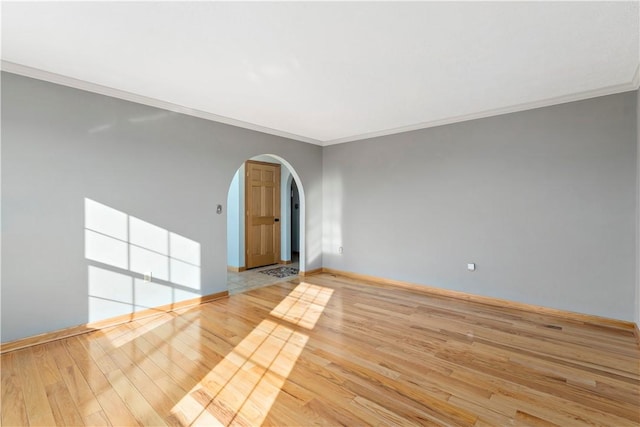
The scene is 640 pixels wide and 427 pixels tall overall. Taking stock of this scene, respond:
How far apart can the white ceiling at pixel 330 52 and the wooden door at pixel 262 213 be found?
2.41 meters

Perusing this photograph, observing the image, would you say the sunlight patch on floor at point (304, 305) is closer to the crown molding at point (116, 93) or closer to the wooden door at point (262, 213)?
the wooden door at point (262, 213)

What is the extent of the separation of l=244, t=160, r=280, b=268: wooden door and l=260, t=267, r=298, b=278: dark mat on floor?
15.9 inches

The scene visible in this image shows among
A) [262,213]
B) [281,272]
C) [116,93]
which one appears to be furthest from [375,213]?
[116,93]

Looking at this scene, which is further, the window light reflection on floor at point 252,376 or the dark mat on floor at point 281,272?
the dark mat on floor at point 281,272

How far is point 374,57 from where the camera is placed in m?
2.53

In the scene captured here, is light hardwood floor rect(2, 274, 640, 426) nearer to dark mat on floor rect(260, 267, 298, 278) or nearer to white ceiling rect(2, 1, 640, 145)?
dark mat on floor rect(260, 267, 298, 278)

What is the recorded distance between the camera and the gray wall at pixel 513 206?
328cm

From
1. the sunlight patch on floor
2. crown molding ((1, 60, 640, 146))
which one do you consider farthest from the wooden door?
the sunlight patch on floor

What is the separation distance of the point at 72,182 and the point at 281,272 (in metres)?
3.61

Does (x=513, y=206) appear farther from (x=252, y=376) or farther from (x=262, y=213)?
(x=262, y=213)

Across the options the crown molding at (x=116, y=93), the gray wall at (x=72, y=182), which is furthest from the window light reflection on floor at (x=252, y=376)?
the crown molding at (x=116, y=93)

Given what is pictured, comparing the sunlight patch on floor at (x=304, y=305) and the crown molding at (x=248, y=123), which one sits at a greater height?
the crown molding at (x=248, y=123)

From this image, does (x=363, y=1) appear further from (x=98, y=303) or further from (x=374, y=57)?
(x=98, y=303)

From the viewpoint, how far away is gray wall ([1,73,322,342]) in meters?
2.71
